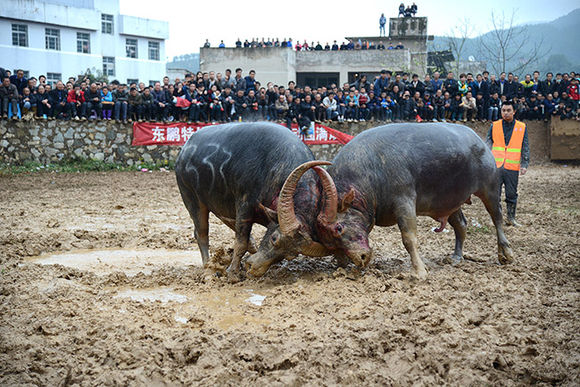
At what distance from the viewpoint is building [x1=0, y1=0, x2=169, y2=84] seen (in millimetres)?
36688

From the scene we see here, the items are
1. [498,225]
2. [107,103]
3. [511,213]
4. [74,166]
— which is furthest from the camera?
[107,103]

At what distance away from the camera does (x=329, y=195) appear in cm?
588

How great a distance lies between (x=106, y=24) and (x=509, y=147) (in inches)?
1519

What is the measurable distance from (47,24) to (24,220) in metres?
32.5

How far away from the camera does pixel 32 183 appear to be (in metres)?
14.6

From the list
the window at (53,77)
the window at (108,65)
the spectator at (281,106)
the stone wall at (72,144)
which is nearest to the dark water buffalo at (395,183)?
the spectator at (281,106)

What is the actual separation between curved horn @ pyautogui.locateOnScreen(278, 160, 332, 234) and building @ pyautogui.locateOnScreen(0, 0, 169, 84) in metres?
36.0

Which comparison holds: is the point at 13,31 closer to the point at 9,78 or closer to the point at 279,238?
the point at 9,78

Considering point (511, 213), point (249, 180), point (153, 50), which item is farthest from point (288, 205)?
point (153, 50)

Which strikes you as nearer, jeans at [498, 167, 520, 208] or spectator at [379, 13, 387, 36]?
jeans at [498, 167, 520, 208]

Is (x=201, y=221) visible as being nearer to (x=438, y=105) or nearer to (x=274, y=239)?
(x=274, y=239)

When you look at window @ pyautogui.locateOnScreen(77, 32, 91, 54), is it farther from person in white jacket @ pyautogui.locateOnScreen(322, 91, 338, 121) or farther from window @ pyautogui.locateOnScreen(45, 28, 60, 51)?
person in white jacket @ pyautogui.locateOnScreen(322, 91, 338, 121)

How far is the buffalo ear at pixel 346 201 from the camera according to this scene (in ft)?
19.7

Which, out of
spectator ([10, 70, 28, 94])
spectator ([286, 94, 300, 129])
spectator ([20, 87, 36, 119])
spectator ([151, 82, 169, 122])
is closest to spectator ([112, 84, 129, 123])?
spectator ([151, 82, 169, 122])
